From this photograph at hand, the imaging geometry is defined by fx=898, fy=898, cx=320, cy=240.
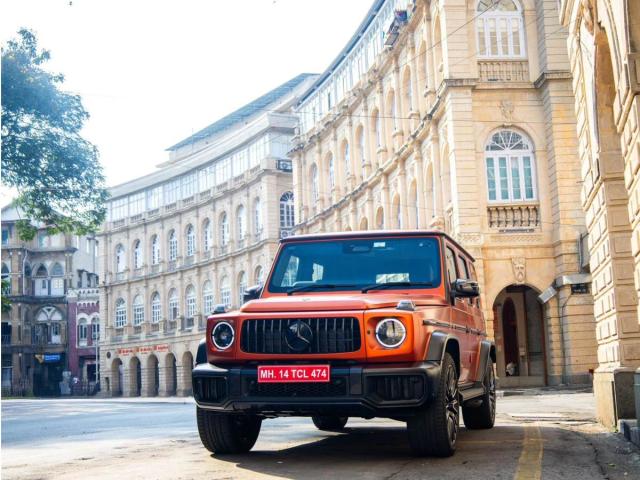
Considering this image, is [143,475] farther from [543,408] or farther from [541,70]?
[541,70]

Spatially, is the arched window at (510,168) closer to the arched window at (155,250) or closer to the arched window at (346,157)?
the arched window at (346,157)

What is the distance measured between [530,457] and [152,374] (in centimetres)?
6270

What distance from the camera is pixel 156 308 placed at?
226 feet

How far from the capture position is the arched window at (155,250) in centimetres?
6938

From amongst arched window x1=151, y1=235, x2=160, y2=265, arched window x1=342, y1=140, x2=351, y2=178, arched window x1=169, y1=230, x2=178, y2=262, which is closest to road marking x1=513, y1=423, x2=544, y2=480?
arched window x1=342, y1=140, x2=351, y2=178

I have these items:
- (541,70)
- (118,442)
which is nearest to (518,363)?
(541,70)

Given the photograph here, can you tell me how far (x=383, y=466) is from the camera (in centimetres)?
718

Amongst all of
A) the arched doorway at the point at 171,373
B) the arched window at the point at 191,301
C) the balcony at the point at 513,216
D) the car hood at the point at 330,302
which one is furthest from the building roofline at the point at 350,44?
the car hood at the point at 330,302

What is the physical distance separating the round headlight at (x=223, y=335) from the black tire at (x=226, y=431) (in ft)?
2.16

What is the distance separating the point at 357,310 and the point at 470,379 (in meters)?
2.61

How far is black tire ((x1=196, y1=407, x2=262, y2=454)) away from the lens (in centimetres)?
791

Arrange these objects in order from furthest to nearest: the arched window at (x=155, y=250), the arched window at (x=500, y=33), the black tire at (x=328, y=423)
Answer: the arched window at (x=155, y=250) < the arched window at (x=500, y=33) < the black tire at (x=328, y=423)

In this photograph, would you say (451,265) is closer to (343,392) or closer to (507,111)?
(343,392)

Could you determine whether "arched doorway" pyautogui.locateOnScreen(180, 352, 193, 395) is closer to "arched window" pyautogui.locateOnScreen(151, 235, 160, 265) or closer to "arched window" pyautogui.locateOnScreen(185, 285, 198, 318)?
Result: "arched window" pyautogui.locateOnScreen(185, 285, 198, 318)
